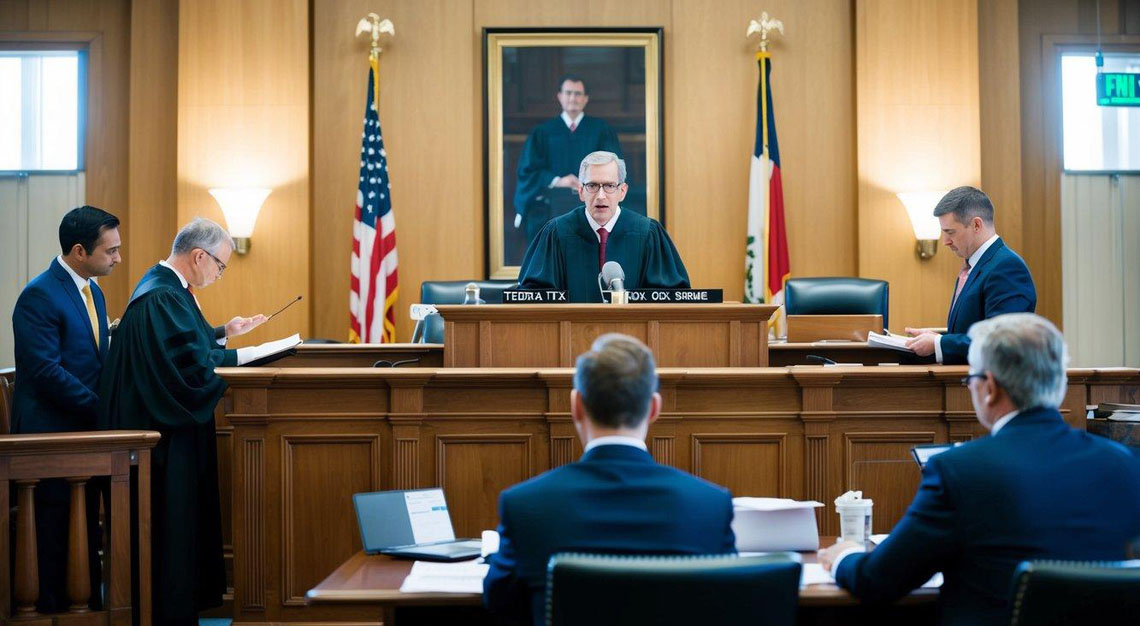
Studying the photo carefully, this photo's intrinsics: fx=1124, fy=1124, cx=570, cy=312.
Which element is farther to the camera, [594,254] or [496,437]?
[594,254]

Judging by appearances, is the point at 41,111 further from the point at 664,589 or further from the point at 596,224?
the point at 664,589

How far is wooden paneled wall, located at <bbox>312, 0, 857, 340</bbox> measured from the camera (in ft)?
28.5

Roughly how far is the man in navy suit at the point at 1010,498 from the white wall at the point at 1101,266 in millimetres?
7193

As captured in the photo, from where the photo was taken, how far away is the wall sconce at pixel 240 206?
8.23 metres

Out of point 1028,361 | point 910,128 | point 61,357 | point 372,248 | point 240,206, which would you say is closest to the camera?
point 1028,361

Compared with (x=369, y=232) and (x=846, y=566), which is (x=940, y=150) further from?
(x=846, y=566)

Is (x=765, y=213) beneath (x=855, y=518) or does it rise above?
above

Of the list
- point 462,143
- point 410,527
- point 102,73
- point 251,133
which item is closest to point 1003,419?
point 410,527

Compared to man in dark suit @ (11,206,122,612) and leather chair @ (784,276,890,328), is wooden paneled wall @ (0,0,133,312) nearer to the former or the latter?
man in dark suit @ (11,206,122,612)

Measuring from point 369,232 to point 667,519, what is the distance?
252 inches

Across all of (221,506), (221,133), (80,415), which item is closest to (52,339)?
(80,415)

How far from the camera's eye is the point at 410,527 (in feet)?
10.6

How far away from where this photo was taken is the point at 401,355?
560cm

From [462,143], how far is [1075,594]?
7.09 meters
